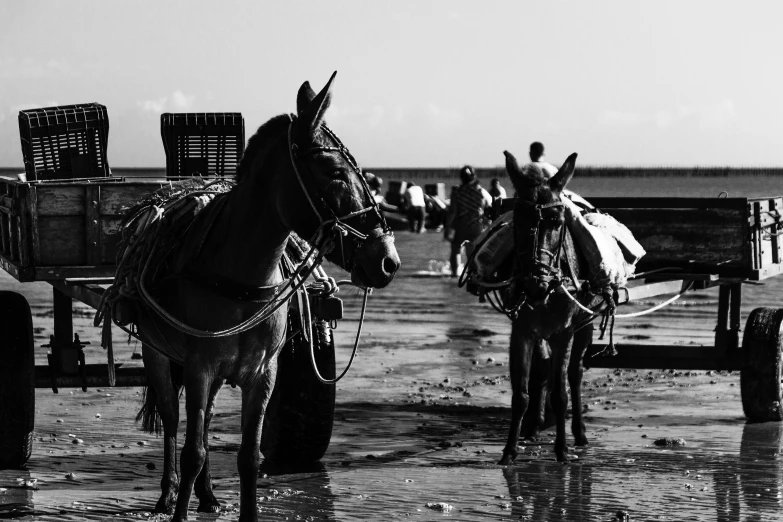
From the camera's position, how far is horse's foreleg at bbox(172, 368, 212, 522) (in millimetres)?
6426

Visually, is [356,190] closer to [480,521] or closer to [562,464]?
[480,521]

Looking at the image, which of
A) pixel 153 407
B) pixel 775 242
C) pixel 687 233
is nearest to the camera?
pixel 153 407

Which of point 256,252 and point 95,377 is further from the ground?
point 256,252

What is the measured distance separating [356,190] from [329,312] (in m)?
1.78

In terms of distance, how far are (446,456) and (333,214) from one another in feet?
13.1

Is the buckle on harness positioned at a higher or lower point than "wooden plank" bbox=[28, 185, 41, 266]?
lower

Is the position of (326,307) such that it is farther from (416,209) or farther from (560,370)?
(416,209)

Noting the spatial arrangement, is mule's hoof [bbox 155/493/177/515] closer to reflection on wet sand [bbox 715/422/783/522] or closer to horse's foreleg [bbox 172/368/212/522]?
horse's foreleg [bbox 172/368/212/522]

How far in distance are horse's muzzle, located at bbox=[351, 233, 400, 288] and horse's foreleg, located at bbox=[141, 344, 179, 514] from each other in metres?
1.97

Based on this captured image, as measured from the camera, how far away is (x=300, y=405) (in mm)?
8750

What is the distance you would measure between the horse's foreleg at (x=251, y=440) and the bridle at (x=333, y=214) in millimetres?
1033

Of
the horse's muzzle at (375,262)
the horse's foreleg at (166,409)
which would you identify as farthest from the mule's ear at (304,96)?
the horse's foreleg at (166,409)

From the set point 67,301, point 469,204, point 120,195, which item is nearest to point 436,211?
point 469,204

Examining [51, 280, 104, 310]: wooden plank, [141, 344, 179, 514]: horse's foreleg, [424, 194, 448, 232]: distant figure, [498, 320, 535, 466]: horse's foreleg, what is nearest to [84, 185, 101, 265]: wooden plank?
[51, 280, 104, 310]: wooden plank
